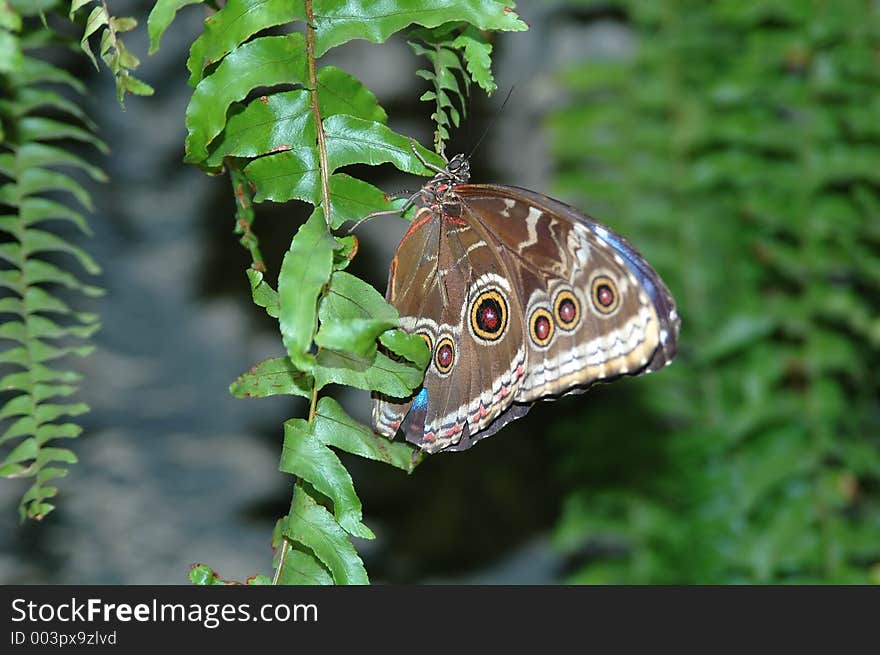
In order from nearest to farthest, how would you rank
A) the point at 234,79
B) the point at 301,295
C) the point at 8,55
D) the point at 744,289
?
the point at 8,55 → the point at 301,295 → the point at 234,79 → the point at 744,289

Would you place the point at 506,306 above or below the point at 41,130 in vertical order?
below

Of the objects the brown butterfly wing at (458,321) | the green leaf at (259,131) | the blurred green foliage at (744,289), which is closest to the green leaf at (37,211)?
the green leaf at (259,131)

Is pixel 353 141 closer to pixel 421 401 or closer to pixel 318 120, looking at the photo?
pixel 318 120

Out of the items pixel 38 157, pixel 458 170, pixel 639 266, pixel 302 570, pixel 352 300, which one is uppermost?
pixel 38 157

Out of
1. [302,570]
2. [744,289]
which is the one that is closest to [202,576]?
[302,570]

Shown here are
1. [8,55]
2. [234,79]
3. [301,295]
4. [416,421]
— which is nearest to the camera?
[8,55]

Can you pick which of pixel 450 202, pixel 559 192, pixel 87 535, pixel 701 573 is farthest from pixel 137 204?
pixel 701 573

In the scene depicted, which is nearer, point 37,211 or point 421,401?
point 421,401
